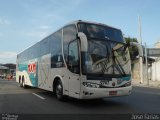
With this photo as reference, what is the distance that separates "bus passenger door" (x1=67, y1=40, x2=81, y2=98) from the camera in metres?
11.6

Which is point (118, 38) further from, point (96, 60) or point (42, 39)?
point (42, 39)

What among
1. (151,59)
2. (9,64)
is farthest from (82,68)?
(9,64)

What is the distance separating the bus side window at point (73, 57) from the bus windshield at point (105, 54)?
0.48 m

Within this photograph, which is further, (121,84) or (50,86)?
(50,86)

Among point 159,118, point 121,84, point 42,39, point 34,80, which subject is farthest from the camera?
point 34,80

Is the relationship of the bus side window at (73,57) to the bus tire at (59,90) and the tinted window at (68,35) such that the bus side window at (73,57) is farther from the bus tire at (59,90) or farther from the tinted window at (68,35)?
the bus tire at (59,90)

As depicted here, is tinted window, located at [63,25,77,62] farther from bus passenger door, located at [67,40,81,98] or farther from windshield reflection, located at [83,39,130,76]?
windshield reflection, located at [83,39,130,76]

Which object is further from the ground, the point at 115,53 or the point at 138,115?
the point at 115,53

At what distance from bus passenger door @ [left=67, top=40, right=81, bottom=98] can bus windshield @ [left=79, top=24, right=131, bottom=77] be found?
1.56 ft

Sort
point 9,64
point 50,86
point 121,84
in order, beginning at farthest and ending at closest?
point 9,64 → point 50,86 → point 121,84

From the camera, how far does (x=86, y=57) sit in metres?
11.4

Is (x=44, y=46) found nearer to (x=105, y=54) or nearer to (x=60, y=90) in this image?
(x=60, y=90)

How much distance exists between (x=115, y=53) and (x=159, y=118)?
3.83 metres

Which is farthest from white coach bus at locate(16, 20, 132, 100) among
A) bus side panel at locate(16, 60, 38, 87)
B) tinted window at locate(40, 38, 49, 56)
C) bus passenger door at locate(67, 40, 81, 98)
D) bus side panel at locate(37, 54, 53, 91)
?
bus side panel at locate(16, 60, 38, 87)
